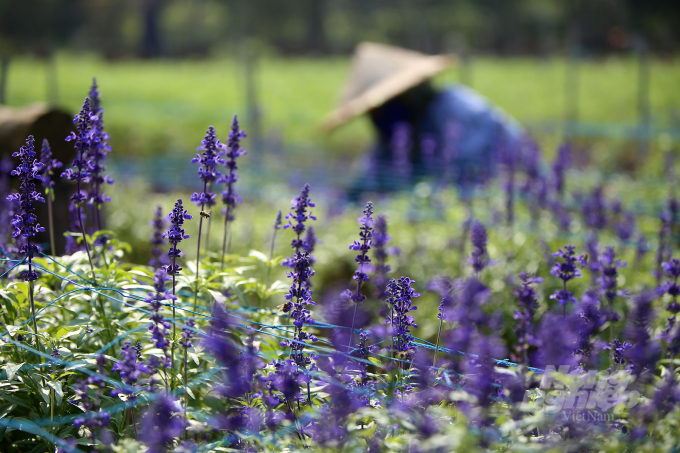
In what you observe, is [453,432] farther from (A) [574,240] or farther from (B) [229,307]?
(A) [574,240]

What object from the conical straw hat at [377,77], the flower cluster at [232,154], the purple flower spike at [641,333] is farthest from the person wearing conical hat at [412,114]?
the purple flower spike at [641,333]

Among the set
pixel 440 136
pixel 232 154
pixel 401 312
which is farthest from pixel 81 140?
pixel 440 136

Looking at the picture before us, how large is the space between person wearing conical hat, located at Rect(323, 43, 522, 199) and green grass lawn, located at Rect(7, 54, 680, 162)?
2422 mm

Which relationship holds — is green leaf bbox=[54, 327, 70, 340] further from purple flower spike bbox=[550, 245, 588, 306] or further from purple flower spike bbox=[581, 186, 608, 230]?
purple flower spike bbox=[581, 186, 608, 230]

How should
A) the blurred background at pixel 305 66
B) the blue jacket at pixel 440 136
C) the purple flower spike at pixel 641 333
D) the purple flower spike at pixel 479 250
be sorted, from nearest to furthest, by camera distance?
1. the purple flower spike at pixel 641 333
2. the purple flower spike at pixel 479 250
3. the blue jacket at pixel 440 136
4. the blurred background at pixel 305 66

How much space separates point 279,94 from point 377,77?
11.0 meters

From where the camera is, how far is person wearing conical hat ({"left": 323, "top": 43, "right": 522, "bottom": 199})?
1023cm

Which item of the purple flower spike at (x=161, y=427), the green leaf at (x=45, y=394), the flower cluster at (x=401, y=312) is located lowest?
the green leaf at (x=45, y=394)

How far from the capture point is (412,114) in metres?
11.6

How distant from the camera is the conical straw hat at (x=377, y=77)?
10.4 meters

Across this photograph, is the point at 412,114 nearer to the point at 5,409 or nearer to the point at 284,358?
the point at 284,358

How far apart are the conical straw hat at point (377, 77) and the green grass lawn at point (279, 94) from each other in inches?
82.8

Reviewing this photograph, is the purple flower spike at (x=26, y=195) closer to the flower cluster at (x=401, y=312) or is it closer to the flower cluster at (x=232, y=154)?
the flower cluster at (x=232, y=154)

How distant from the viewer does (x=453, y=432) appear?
6.08 ft
